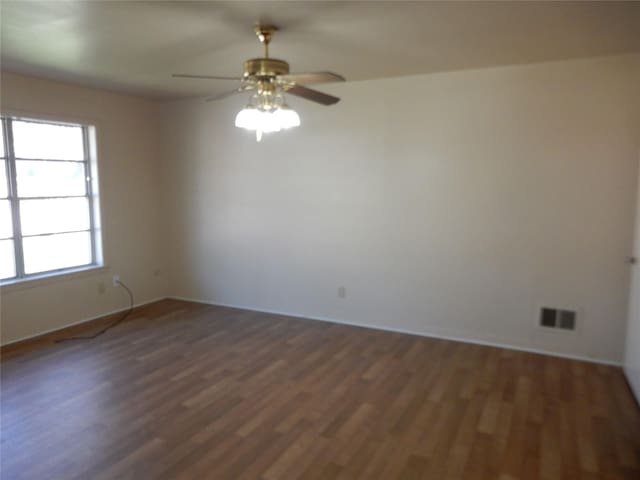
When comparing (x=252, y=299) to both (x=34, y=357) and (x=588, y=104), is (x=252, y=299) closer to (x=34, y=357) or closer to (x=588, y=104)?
(x=34, y=357)

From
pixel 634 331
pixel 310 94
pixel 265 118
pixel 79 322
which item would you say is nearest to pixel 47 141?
pixel 79 322

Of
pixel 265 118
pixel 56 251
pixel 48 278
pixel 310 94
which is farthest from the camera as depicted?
pixel 56 251

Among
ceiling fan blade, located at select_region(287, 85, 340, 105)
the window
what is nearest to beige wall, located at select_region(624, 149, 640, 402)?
ceiling fan blade, located at select_region(287, 85, 340, 105)

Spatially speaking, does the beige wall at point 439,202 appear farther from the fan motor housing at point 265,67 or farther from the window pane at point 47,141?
the fan motor housing at point 265,67

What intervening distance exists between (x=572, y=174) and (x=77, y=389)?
443 centimetres

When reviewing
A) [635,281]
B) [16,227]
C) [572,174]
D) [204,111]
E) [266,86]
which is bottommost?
[635,281]

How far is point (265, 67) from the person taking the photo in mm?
2576

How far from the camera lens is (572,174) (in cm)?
376

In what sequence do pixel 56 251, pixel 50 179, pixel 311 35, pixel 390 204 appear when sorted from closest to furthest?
pixel 311 35
pixel 390 204
pixel 50 179
pixel 56 251

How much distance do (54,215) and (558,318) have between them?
5.23 metres

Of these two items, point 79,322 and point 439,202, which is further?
point 79,322

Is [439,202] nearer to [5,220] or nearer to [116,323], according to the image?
[116,323]

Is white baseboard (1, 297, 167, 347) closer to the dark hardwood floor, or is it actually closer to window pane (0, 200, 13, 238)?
the dark hardwood floor

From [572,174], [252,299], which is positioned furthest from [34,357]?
[572,174]
